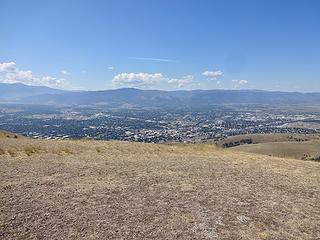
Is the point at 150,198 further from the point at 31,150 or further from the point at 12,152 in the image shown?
the point at 31,150

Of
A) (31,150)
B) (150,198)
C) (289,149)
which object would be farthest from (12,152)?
(289,149)

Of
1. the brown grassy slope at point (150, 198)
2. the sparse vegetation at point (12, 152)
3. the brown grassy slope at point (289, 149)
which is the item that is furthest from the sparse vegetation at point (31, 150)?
the brown grassy slope at point (289, 149)

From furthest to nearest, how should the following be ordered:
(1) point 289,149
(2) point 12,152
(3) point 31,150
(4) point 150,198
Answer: (1) point 289,149, (3) point 31,150, (2) point 12,152, (4) point 150,198

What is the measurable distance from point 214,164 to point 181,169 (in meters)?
3.34

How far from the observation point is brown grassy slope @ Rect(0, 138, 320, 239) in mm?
12969

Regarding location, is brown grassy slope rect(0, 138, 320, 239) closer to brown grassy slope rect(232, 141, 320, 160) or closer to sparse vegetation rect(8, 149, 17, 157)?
sparse vegetation rect(8, 149, 17, 157)

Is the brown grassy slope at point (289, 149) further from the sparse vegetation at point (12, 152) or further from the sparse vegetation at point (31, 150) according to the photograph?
the sparse vegetation at point (12, 152)

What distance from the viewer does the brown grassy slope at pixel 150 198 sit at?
42.5ft

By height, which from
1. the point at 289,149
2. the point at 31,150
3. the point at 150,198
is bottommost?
the point at 289,149

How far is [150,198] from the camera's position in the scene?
16.4m

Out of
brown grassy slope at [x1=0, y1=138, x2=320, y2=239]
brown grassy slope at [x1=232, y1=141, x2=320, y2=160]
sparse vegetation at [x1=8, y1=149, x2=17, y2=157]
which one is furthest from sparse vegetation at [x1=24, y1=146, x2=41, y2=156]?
brown grassy slope at [x1=232, y1=141, x2=320, y2=160]

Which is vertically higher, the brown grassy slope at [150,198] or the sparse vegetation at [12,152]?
the sparse vegetation at [12,152]

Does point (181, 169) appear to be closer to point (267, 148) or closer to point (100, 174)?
point (100, 174)

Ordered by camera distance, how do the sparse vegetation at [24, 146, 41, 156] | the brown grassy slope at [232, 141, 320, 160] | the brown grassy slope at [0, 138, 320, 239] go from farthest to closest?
the brown grassy slope at [232, 141, 320, 160], the sparse vegetation at [24, 146, 41, 156], the brown grassy slope at [0, 138, 320, 239]
